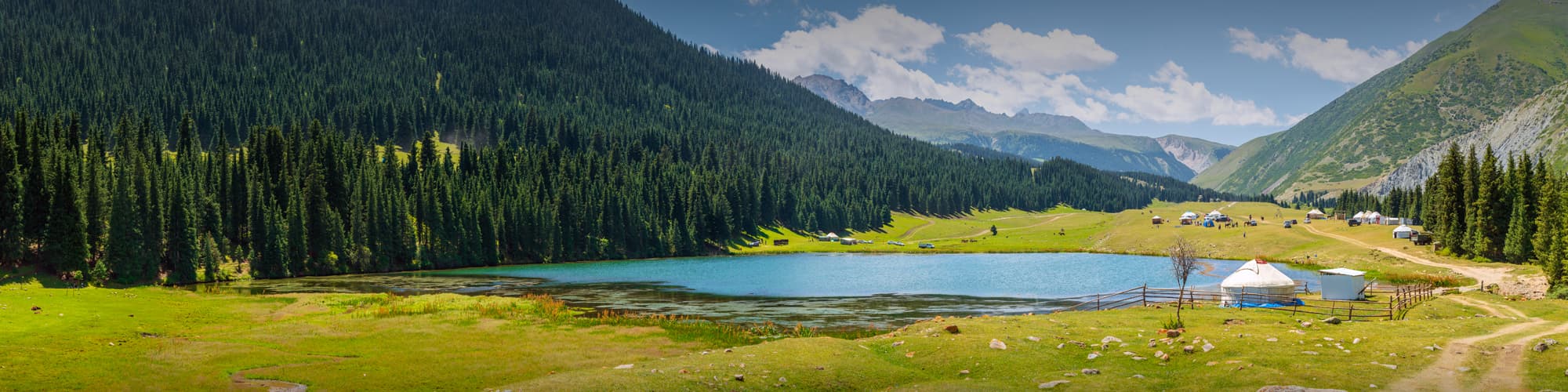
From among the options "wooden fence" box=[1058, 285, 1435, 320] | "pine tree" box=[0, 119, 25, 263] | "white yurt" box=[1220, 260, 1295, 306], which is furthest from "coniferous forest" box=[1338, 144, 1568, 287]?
"pine tree" box=[0, 119, 25, 263]

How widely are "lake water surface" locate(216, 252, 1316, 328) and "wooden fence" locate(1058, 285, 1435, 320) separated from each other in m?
4.38

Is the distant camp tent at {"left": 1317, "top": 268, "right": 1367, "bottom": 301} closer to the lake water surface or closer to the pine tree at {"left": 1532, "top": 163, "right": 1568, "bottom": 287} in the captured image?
the pine tree at {"left": 1532, "top": 163, "right": 1568, "bottom": 287}

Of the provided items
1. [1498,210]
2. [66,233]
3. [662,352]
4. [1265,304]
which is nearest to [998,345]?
[662,352]

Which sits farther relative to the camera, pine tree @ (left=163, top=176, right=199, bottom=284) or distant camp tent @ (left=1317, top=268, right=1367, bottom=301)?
pine tree @ (left=163, top=176, right=199, bottom=284)

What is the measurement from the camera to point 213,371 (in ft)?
94.9

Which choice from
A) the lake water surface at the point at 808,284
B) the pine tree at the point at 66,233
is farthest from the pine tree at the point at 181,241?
the pine tree at the point at 66,233

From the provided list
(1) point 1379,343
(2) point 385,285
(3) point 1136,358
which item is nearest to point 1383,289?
(1) point 1379,343

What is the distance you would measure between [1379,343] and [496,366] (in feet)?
107

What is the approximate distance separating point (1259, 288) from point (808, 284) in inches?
1795

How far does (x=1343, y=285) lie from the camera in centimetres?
6119

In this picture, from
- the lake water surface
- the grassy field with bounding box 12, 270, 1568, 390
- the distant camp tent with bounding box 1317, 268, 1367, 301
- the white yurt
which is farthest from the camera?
the lake water surface

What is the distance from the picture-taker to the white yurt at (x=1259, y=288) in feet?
190

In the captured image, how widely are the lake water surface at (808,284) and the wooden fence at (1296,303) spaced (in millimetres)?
4378

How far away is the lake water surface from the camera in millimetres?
63531
